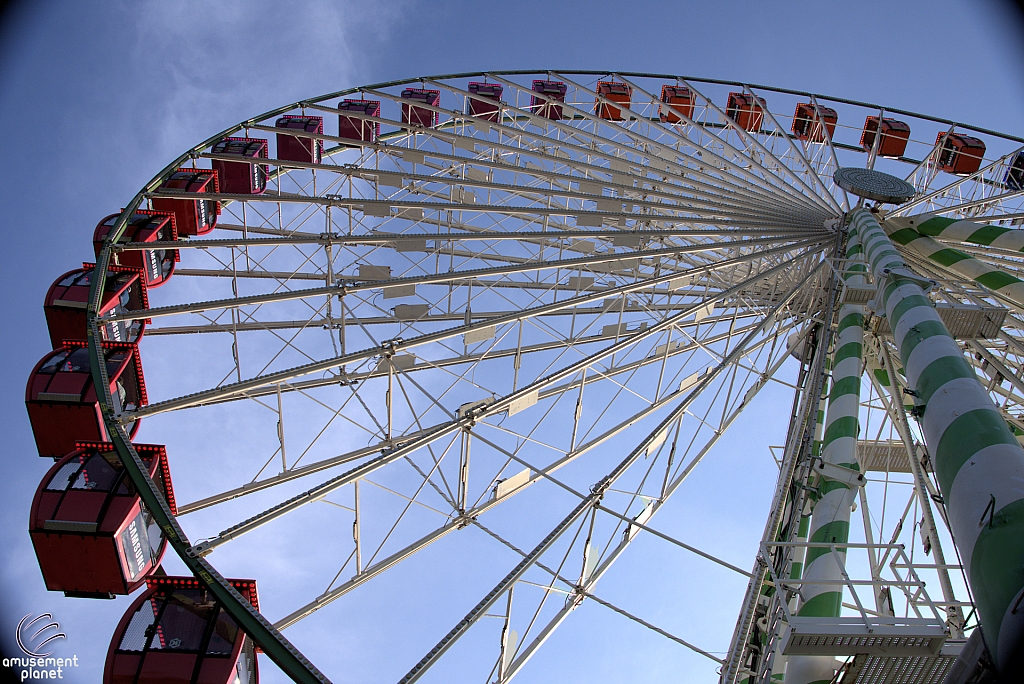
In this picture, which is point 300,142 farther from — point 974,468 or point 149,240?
point 974,468

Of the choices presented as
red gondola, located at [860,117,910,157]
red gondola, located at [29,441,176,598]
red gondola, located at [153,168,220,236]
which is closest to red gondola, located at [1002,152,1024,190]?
red gondola, located at [860,117,910,157]

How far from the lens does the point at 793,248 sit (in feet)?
50.5

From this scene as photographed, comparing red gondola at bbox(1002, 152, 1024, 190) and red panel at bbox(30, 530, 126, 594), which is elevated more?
red gondola at bbox(1002, 152, 1024, 190)

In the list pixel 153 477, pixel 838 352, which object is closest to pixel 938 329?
pixel 838 352

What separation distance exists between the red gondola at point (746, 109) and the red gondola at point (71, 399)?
60.0ft

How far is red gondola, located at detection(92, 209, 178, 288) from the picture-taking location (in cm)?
1537

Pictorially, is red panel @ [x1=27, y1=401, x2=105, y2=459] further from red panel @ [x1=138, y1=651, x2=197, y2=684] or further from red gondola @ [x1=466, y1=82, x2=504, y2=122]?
red gondola @ [x1=466, y1=82, x2=504, y2=122]

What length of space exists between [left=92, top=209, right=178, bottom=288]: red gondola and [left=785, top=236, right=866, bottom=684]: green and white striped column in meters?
12.3

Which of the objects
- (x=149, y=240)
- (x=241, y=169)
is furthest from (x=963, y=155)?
(x=149, y=240)

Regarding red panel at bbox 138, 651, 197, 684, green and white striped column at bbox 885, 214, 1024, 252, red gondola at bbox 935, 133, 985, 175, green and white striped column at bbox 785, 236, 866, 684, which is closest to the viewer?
green and white striped column at bbox 785, 236, 866, 684

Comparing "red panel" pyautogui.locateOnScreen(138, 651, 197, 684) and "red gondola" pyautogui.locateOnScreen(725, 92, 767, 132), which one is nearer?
"red panel" pyautogui.locateOnScreen(138, 651, 197, 684)

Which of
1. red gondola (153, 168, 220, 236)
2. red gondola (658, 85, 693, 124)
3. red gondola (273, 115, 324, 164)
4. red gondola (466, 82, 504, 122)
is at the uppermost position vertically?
red gondola (658, 85, 693, 124)

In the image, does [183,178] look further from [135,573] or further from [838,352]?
[838,352]

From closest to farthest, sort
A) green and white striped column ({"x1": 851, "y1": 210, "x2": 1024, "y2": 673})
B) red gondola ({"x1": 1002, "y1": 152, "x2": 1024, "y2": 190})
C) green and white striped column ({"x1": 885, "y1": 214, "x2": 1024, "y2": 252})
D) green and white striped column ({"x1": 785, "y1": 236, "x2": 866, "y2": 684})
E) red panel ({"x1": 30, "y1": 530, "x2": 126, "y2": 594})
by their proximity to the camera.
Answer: green and white striped column ({"x1": 851, "y1": 210, "x2": 1024, "y2": 673}) → green and white striped column ({"x1": 785, "y1": 236, "x2": 866, "y2": 684}) → red panel ({"x1": 30, "y1": 530, "x2": 126, "y2": 594}) → green and white striped column ({"x1": 885, "y1": 214, "x2": 1024, "y2": 252}) → red gondola ({"x1": 1002, "y1": 152, "x2": 1024, "y2": 190})
